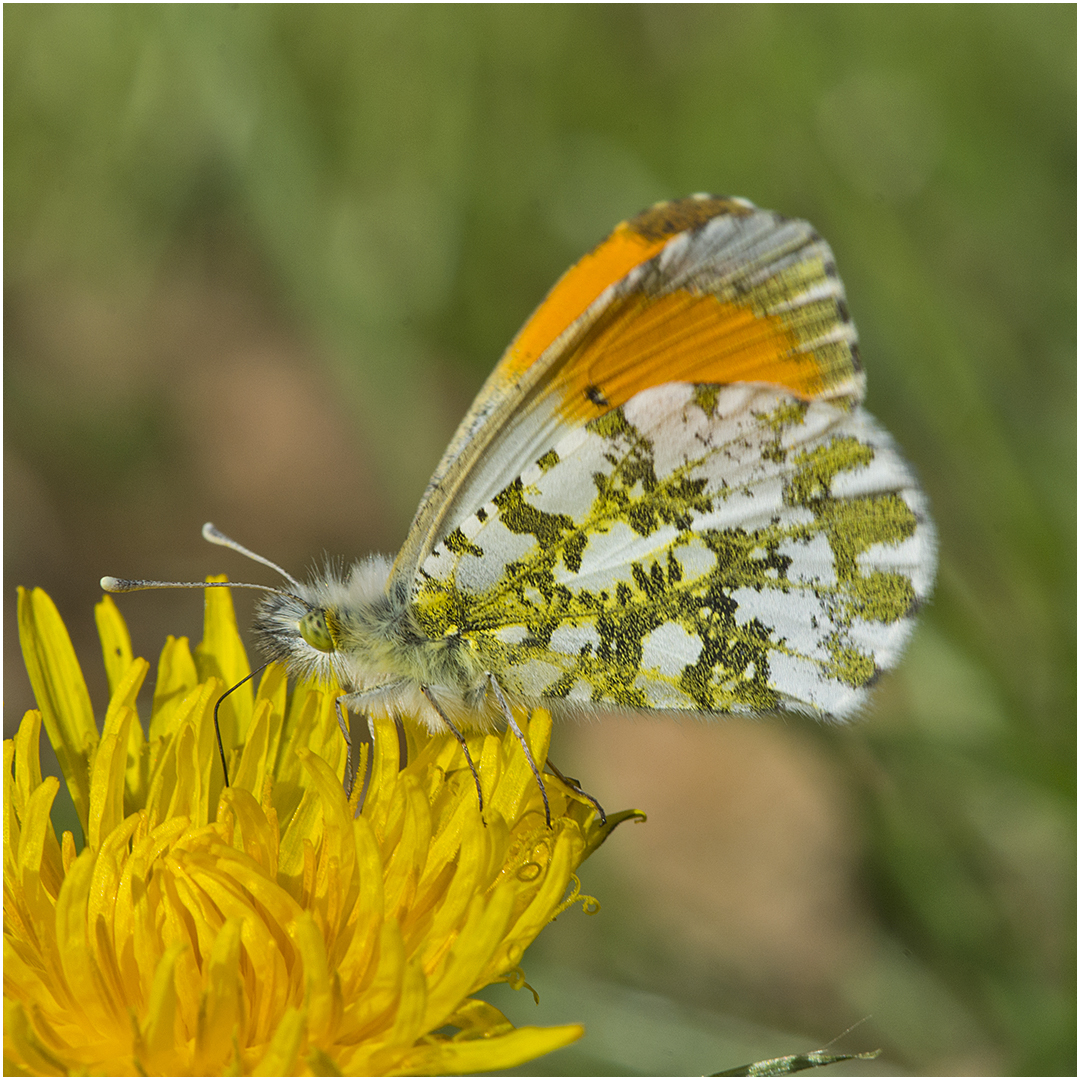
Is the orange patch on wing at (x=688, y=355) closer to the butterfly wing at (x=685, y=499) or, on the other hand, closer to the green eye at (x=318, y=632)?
the butterfly wing at (x=685, y=499)

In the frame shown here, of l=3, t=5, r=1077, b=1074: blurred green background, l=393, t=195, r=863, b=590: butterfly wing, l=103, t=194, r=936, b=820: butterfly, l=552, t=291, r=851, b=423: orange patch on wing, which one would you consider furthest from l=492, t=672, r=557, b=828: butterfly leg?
l=3, t=5, r=1077, b=1074: blurred green background

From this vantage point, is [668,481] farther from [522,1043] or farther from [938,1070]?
[938,1070]

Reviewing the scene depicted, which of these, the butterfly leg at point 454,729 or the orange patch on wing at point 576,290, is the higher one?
the orange patch on wing at point 576,290

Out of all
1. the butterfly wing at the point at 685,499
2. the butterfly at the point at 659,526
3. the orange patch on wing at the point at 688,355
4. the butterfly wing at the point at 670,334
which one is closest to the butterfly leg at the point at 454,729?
the butterfly at the point at 659,526

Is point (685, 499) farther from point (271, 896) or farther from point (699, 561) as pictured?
point (271, 896)

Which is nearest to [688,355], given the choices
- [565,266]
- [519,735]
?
[519,735]

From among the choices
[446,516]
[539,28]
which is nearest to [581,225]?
[539,28]
